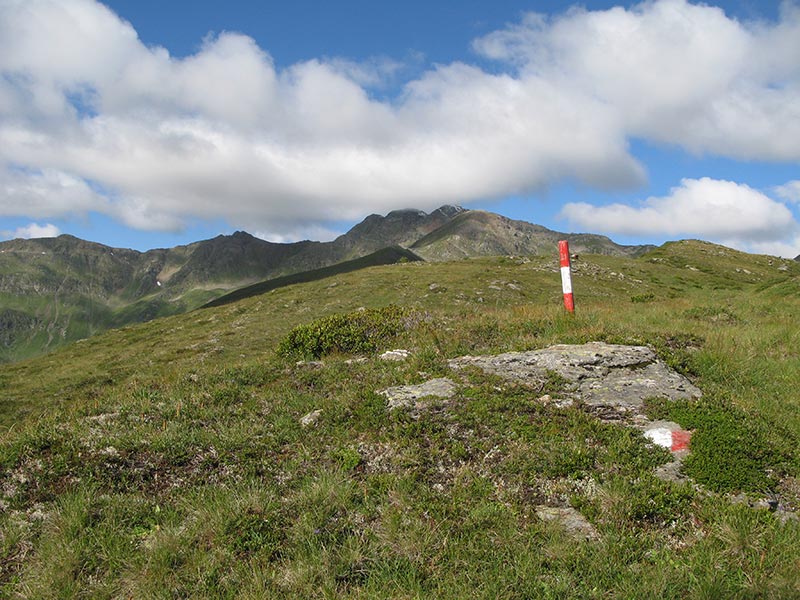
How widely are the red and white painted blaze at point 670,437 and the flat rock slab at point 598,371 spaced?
29.5 inches

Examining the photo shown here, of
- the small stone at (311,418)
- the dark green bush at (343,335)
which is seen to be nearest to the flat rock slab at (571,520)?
the small stone at (311,418)

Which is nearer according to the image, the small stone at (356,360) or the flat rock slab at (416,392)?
the flat rock slab at (416,392)

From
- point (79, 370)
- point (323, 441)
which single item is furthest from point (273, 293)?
point (323, 441)

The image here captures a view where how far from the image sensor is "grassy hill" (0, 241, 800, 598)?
4.51 metres

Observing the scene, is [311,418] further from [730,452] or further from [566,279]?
[566,279]

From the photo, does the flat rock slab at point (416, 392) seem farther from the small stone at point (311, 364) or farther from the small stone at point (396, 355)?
the small stone at point (311, 364)

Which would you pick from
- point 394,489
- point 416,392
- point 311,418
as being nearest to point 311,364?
point 311,418

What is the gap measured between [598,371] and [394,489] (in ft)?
17.1

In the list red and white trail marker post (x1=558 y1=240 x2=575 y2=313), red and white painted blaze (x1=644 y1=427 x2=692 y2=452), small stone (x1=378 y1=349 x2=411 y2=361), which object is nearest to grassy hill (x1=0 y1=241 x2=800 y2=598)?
red and white painted blaze (x1=644 y1=427 x2=692 y2=452)

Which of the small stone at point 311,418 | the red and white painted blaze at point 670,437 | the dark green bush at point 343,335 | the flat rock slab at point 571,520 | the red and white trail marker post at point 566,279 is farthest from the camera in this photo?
the red and white trail marker post at point 566,279

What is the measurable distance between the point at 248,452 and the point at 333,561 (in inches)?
107

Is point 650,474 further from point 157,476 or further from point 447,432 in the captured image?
point 157,476

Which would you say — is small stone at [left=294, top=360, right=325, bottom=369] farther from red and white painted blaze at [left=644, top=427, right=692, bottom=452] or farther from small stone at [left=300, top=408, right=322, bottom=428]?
red and white painted blaze at [left=644, top=427, right=692, bottom=452]

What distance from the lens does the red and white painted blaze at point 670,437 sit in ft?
21.1
